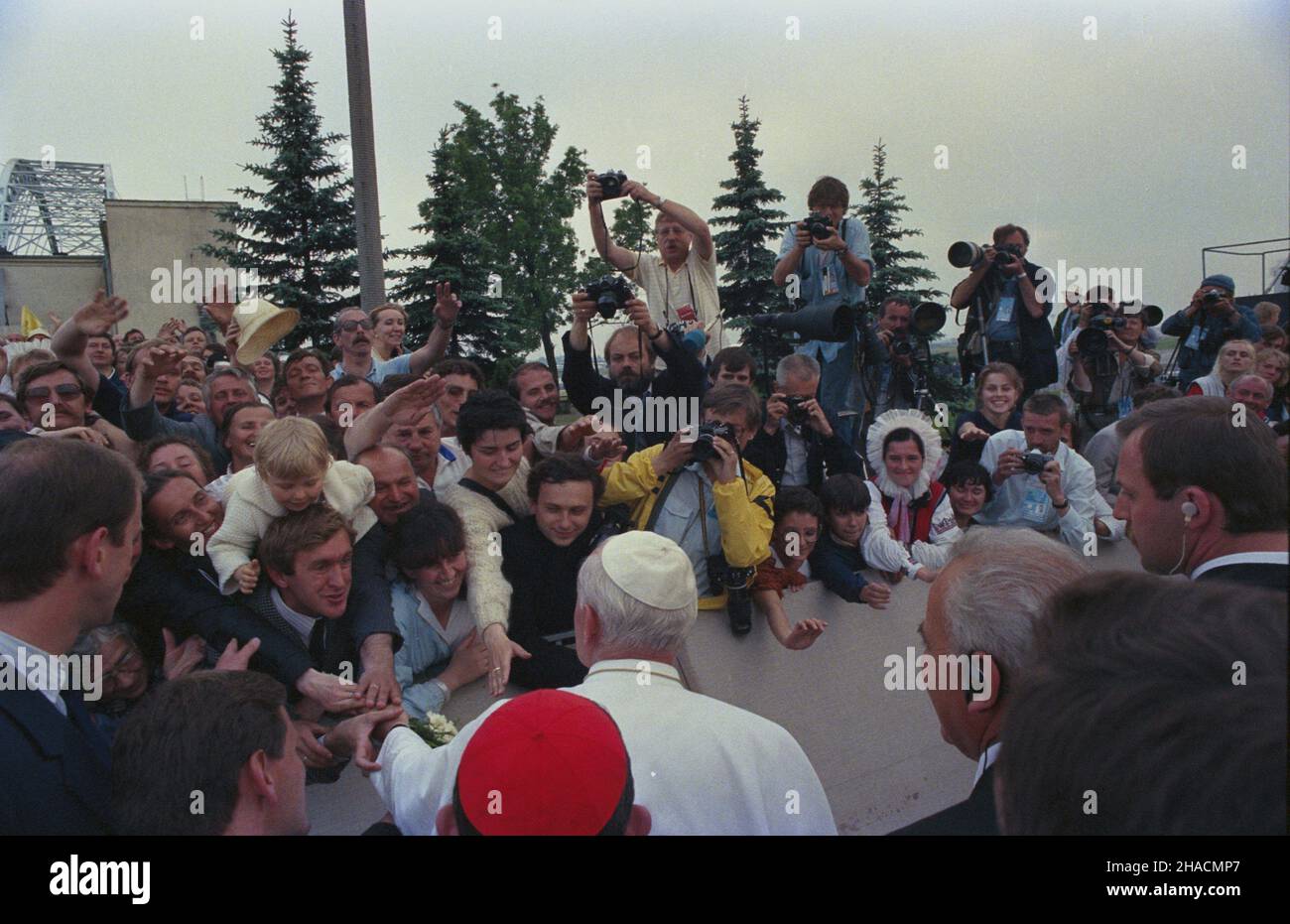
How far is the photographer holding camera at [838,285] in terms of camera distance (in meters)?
5.82

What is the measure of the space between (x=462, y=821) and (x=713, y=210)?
705 inches

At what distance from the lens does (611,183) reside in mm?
5340

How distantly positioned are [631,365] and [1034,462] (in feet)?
6.89

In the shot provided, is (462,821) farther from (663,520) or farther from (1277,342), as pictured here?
(1277,342)

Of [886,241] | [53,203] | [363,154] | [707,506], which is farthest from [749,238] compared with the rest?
[53,203]

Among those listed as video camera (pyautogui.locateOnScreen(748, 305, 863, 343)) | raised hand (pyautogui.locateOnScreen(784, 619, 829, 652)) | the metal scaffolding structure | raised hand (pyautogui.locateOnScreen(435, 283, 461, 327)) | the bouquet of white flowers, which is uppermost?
the metal scaffolding structure

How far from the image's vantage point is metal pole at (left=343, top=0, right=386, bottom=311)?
24.3 feet

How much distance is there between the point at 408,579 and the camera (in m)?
3.48

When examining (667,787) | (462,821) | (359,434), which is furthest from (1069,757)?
(359,434)

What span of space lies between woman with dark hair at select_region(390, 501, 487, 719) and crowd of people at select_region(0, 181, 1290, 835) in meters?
0.01

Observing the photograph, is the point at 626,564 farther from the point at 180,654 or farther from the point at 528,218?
the point at 528,218

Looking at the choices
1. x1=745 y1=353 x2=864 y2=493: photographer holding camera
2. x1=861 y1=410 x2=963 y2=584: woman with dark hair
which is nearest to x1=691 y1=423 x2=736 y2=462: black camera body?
x1=745 y1=353 x2=864 y2=493: photographer holding camera

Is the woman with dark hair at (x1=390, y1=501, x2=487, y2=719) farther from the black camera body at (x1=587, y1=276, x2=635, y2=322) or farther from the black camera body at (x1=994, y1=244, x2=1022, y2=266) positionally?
the black camera body at (x1=994, y1=244, x2=1022, y2=266)

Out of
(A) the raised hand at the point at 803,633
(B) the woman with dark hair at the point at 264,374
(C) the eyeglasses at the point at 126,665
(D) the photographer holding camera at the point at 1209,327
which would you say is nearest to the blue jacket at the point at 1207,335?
(D) the photographer holding camera at the point at 1209,327
